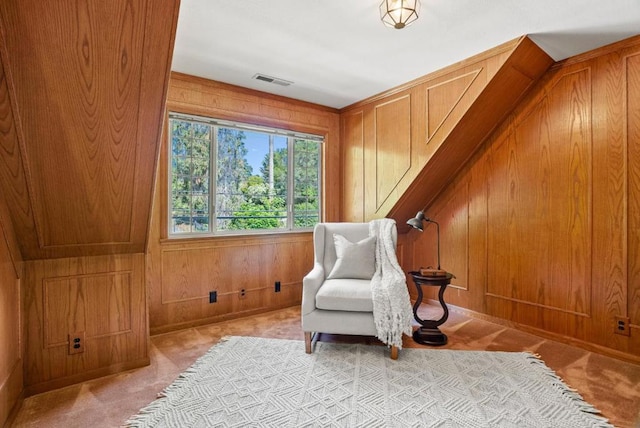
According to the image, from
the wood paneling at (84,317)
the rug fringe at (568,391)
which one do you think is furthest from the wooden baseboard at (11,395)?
the rug fringe at (568,391)

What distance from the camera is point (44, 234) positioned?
2016mm

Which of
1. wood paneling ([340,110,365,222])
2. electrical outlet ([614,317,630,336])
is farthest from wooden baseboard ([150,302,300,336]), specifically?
electrical outlet ([614,317,630,336])

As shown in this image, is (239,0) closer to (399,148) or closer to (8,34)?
(8,34)

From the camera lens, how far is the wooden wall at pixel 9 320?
1742 mm

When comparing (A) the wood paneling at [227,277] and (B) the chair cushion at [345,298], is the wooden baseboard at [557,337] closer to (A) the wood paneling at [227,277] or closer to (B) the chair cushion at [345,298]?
(B) the chair cushion at [345,298]

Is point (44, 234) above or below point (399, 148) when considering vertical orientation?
below

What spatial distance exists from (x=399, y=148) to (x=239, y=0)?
6.79 ft

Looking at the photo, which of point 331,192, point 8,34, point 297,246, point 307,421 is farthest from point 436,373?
point 8,34

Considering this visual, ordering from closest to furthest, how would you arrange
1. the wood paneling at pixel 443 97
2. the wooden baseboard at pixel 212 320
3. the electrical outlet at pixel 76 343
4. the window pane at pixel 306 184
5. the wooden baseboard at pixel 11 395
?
the wooden baseboard at pixel 11 395, the electrical outlet at pixel 76 343, the wood paneling at pixel 443 97, the wooden baseboard at pixel 212 320, the window pane at pixel 306 184

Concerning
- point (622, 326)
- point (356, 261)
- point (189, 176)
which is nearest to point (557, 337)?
point (622, 326)

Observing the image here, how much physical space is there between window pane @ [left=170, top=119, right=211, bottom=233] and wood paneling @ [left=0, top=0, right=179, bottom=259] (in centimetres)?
88

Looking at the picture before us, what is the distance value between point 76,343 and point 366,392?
1.95 m

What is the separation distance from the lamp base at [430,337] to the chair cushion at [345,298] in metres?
0.63

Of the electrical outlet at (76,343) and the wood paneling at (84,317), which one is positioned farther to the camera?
the electrical outlet at (76,343)
